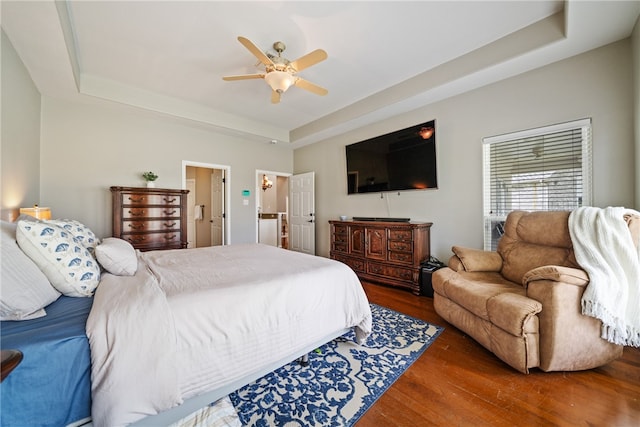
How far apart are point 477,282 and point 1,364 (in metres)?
2.78

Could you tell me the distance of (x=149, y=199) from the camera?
3574mm

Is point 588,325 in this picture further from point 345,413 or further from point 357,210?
point 357,210

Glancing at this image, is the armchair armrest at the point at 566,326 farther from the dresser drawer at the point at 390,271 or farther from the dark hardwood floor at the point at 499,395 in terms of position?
the dresser drawer at the point at 390,271

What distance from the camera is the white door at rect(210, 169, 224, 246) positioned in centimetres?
492

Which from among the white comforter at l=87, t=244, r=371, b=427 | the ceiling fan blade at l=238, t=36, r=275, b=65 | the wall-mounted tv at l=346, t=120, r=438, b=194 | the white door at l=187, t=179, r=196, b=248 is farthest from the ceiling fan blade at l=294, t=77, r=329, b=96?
the white door at l=187, t=179, r=196, b=248

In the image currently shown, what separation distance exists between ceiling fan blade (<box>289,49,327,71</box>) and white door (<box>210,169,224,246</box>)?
3.09 meters

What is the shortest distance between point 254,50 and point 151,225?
289 cm

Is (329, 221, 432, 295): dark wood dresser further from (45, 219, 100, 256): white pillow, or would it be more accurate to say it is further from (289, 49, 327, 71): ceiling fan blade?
(45, 219, 100, 256): white pillow

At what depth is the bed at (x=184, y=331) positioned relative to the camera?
96 cm

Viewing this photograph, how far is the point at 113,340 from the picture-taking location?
100cm

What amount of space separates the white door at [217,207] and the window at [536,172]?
14.8ft

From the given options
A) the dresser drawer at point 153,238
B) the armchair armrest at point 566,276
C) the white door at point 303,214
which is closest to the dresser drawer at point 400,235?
the armchair armrest at point 566,276

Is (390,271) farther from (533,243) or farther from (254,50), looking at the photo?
(254,50)

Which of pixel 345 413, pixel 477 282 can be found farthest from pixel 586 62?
pixel 345 413
